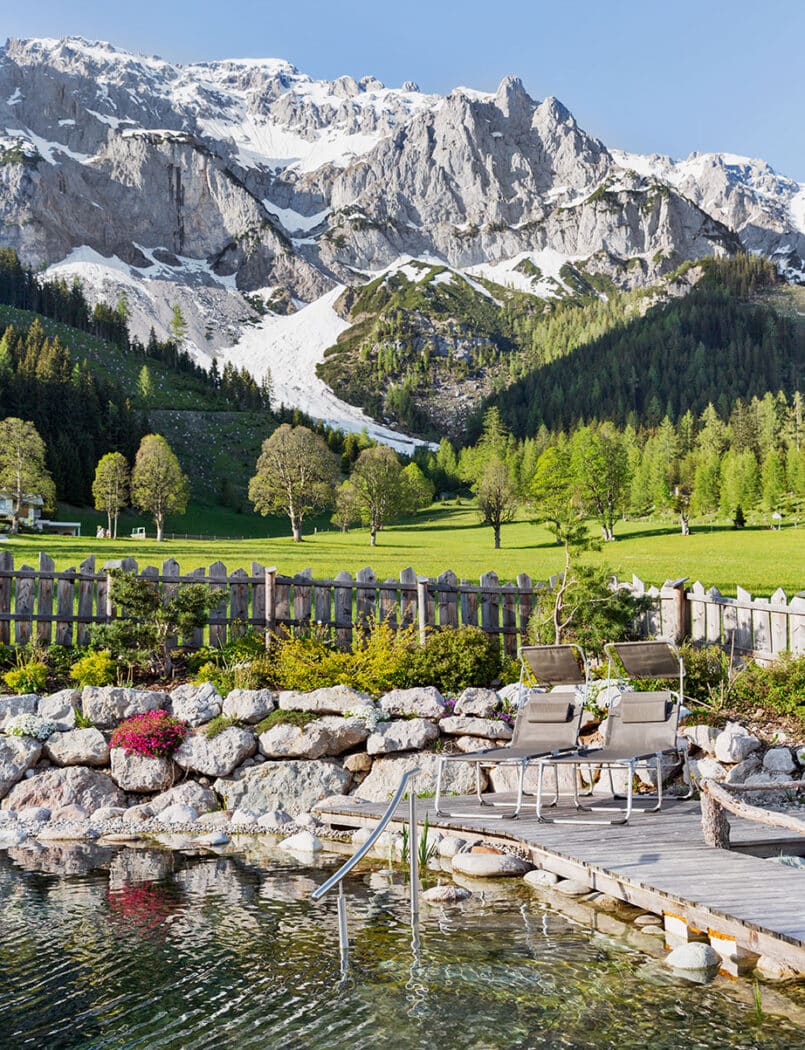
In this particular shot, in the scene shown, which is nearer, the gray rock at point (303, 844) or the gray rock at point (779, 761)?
the gray rock at point (303, 844)

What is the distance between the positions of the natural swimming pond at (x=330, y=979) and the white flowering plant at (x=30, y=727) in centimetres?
426

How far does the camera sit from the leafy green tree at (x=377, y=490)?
60.5 m

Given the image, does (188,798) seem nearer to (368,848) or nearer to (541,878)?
(541,878)

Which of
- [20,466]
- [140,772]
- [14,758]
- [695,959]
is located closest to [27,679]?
[14,758]

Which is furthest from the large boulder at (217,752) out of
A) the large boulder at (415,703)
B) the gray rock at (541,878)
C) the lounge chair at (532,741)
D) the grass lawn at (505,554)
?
the grass lawn at (505,554)

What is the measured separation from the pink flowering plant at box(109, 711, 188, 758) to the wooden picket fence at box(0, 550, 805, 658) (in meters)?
2.57

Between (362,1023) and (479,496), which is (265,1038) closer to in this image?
(362,1023)

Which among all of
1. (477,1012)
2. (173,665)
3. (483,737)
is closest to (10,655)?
(173,665)


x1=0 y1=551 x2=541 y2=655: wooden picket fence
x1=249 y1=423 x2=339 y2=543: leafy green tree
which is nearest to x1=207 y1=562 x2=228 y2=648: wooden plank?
x1=0 y1=551 x2=541 y2=655: wooden picket fence

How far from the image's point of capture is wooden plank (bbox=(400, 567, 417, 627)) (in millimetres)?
14789

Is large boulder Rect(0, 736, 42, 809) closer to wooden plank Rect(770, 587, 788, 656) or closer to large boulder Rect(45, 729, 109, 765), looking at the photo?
large boulder Rect(45, 729, 109, 765)

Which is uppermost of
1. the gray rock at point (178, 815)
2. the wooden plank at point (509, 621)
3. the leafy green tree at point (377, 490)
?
the leafy green tree at point (377, 490)

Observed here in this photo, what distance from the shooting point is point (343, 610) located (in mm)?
14758

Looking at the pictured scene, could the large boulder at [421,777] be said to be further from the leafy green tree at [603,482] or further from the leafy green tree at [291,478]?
the leafy green tree at [291,478]
